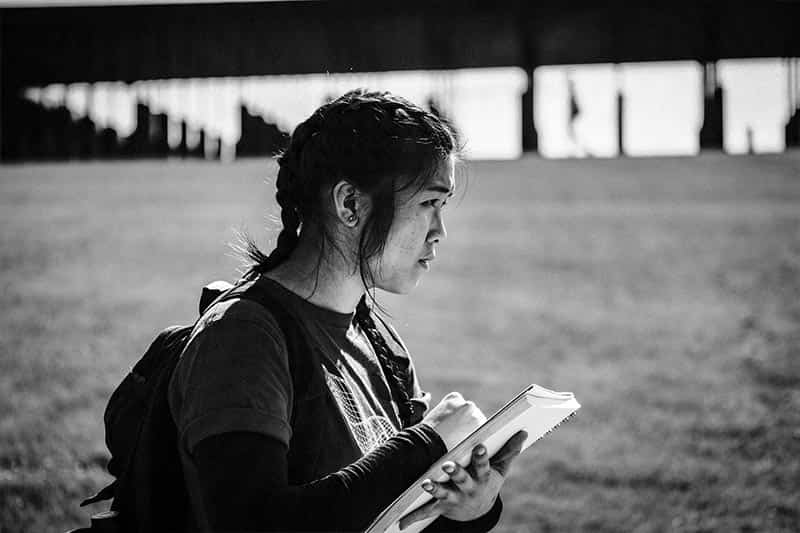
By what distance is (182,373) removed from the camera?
61.9 inches

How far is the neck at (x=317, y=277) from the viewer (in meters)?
1.79

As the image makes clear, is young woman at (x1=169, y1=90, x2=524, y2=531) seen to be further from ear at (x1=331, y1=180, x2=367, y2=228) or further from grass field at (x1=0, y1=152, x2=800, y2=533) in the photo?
grass field at (x1=0, y1=152, x2=800, y2=533)

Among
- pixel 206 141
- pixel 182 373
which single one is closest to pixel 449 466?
pixel 182 373

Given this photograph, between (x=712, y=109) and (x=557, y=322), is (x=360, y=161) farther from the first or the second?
(x=712, y=109)

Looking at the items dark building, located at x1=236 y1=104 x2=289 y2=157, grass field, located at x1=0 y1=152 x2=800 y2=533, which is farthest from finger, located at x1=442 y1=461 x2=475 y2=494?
dark building, located at x1=236 y1=104 x2=289 y2=157

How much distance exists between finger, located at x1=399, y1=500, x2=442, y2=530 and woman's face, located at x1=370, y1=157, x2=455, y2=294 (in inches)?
16.8

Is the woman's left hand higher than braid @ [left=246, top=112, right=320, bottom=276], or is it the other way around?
braid @ [left=246, top=112, right=320, bottom=276]

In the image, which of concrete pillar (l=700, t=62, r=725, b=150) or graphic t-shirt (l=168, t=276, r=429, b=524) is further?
concrete pillar (l=700, t=62, r=725, b=150)

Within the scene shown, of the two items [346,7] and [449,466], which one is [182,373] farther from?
[346,7]

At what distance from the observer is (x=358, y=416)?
1.75 meters

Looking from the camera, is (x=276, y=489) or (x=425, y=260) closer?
(x=276, y=489)

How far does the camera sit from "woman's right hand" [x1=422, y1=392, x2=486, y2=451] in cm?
165

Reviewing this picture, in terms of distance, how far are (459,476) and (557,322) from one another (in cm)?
656

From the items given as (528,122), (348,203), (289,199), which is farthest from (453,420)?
(528,122)
